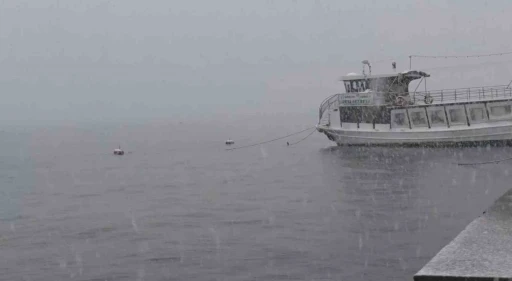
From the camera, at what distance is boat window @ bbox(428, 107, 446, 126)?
5241cm

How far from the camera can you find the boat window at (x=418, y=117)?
175 ft

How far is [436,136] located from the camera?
2068 inches

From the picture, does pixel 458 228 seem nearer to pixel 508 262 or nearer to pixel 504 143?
pixel 508 262

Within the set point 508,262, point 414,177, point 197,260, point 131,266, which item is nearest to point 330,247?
point 197,260

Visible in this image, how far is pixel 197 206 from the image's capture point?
100 feet

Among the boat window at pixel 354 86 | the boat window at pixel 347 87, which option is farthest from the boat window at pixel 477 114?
the boat window at pixel 347 87

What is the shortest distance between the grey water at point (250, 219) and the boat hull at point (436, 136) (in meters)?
1.65

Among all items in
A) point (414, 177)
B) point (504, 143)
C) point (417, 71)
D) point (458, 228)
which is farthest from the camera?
point (417, 71)

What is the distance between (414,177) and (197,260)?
22.3 metres

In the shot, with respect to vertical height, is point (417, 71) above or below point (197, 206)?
above

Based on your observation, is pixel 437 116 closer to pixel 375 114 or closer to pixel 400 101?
pixel 400 101

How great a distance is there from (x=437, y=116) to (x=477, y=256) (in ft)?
161

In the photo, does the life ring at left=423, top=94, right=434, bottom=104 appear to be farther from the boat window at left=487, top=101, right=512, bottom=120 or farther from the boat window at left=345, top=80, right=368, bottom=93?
the boat window at left=345, top=80, right=368, bottom=93

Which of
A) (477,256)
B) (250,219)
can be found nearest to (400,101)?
(250,219)
